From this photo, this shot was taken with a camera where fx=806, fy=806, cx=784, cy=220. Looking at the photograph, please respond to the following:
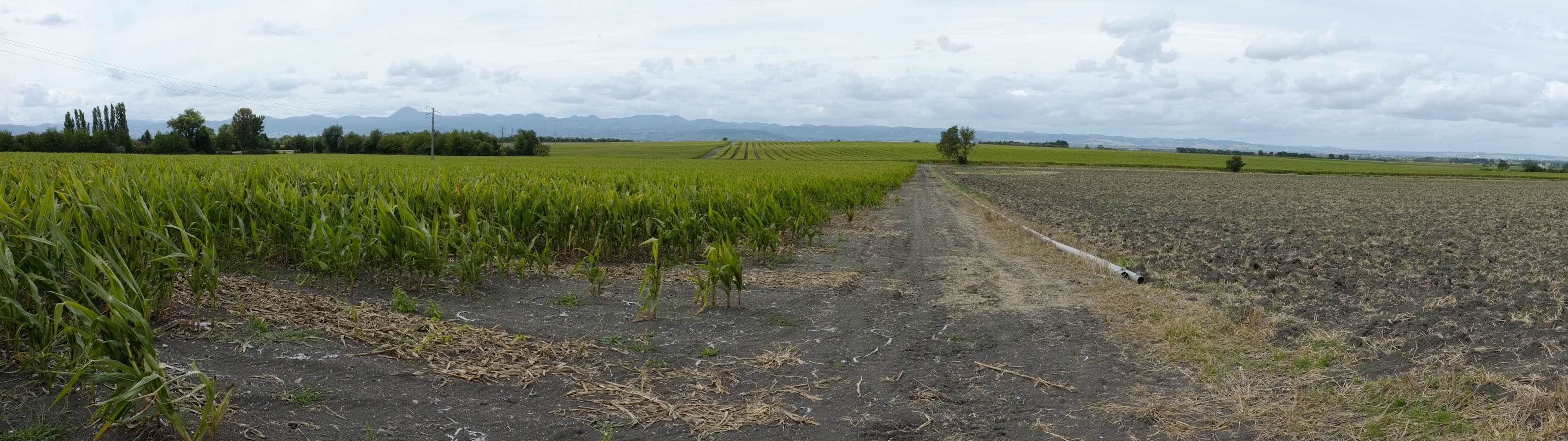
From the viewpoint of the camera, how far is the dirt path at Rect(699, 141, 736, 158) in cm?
11369

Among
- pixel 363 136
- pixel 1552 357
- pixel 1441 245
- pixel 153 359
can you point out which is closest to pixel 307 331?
pixel 153 359

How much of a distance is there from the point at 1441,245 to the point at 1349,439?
1186 centimetres

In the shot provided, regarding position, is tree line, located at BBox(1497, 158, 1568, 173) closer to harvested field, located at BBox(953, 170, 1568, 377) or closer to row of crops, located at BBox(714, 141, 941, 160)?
row of crops, located at BBox(714, 141, 941, 160)

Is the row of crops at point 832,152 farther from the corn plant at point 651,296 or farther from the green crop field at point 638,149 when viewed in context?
the corn plant at point 651,296

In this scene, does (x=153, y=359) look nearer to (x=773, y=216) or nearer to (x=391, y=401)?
(x=391, y=401)

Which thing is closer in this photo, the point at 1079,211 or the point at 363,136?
the point at 1079,211

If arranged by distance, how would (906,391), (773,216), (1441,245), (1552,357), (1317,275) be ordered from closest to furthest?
1. (906,391)
2. (1552,357)
3. (1317,275)
4. (773,216)
5. (1441,245)

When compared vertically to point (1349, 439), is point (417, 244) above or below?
above

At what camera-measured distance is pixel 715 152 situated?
13100 centimetres

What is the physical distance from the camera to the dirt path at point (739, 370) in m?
4.07

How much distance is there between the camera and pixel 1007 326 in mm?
6656

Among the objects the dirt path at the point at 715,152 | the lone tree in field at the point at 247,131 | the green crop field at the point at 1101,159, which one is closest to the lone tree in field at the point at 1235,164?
the green crop field at the point at 1101,159

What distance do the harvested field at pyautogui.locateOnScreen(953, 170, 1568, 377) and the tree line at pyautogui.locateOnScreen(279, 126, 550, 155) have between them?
83.3 metres

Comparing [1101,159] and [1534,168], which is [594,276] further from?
[1534,168]
